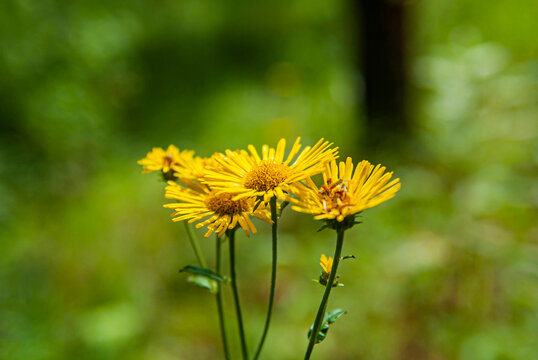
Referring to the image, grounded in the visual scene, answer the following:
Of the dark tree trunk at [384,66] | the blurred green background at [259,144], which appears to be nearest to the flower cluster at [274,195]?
the blurred green background at [259,144]

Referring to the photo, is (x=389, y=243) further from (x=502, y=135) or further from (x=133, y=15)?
(x=133, y=15)

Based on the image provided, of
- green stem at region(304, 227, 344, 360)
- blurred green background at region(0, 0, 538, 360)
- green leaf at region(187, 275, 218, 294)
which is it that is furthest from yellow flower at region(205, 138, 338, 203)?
blurred green background at region(0, 0, 538, 360)

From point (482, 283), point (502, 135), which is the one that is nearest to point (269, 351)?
point (482, 283)

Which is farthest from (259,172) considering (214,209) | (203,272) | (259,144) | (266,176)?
(259,144)

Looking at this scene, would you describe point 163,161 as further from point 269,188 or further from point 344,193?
point 344,193

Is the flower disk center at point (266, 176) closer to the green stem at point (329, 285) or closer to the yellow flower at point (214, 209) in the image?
the yellow flower at point (214, 209)

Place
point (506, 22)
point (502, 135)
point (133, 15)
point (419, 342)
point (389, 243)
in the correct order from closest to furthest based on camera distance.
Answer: point (419, 342) → point (389, 243) → point (502, 135) → point (506, 22) → point (133, 15)
